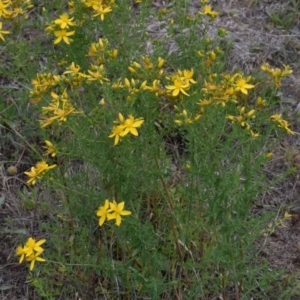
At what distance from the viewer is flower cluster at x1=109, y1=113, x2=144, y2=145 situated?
2.02 meters

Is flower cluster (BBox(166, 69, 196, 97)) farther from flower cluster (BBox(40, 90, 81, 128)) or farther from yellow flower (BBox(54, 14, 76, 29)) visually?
yellow flower (BBox(54, 14, 76, 29))

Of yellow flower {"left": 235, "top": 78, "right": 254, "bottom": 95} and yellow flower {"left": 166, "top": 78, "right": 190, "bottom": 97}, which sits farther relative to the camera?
yellow flower {"left": 235, "top": 78, "right": 254, "bottom": 95}

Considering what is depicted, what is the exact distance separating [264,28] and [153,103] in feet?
7.67

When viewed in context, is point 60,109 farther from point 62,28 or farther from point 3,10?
point 3,10

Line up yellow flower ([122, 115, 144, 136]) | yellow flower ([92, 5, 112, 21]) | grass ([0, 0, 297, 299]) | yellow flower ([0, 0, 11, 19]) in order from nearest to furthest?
1. yellow flower ([122, 115, 144, 136])
2. grass ([0, 0, 297, 299])
3. yellow flower ([92, 5, 112, 21])
4. yellow flower ([0, 0, 11, 19])

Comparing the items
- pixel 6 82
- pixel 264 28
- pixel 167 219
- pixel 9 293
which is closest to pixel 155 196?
pixel 167 219

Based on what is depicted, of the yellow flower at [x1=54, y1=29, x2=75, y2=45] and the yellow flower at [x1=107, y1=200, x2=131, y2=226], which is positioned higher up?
the yellow flower at [x1=54, y1=29, x2=75, y2=45]

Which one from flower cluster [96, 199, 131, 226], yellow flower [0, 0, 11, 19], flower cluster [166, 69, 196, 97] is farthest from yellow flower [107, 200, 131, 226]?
yellow flower [0, 0, 11, 19]

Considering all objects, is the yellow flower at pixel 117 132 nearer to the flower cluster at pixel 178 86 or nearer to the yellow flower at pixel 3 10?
the flower cluster at pixel 178 86

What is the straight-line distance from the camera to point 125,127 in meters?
2.03

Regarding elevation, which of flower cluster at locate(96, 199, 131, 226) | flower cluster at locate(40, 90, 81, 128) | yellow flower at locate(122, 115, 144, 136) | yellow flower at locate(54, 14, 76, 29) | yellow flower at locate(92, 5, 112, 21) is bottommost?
flower cluster at locate(96, 199, 131, 226)

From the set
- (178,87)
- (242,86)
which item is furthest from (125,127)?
(242,86)

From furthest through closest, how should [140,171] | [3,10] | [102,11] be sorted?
[3,10]
[102,11]
[140,171]

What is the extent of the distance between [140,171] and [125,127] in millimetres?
254
